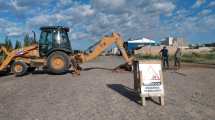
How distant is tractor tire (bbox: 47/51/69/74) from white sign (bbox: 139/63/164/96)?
1082cm

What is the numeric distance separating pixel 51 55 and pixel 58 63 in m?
0.68

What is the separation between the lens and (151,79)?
10242 millimetres

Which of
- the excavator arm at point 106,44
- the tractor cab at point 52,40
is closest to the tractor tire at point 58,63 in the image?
the tractor cab at point 52,40

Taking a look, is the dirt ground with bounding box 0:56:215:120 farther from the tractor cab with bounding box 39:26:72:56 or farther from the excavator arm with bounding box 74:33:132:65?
the excavator arm with bounding box 74:33:132:65

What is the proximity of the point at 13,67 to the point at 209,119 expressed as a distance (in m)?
15.5

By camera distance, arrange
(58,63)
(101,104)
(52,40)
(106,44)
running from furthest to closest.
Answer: (106,44)
(52,40)
(58,63)
(101,104)

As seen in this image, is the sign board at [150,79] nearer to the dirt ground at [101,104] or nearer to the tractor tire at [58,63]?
the dirt ground at [101,104]

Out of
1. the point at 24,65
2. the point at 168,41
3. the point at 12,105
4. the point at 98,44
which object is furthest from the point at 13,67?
the point at 168,41

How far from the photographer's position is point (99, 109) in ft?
30.8

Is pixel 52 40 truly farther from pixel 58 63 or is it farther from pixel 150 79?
pixel 150 79

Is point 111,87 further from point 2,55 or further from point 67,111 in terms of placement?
point 2,55

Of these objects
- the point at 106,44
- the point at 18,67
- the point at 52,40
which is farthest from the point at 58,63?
the point at 106,44

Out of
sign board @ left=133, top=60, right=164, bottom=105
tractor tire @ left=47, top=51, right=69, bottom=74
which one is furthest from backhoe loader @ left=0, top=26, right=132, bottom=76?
sign board @ left=133, top=60, right=164, bottom=105

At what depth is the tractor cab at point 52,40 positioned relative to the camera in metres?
21.3
